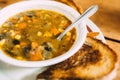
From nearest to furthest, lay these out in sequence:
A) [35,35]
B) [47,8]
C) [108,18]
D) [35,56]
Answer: [35,56]
[35,35]
[47,8]
[108,18]

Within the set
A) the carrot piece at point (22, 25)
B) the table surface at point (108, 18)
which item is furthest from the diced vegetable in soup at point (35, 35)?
the table surface at point (108, 18)

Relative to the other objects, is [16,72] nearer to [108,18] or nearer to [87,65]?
[87,65]

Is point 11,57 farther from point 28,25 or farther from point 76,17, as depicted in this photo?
point 76,17

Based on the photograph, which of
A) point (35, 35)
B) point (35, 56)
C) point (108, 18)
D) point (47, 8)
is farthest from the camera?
point (108, 18)

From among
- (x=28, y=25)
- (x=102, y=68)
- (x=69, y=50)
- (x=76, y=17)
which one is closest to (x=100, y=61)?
(x=102, y=68)

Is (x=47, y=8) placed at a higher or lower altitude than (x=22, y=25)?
higher

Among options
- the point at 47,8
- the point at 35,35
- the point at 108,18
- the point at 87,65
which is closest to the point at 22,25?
the point at 35,35

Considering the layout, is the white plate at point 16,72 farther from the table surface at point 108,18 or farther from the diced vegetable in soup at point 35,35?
the table surface at point 108,18
